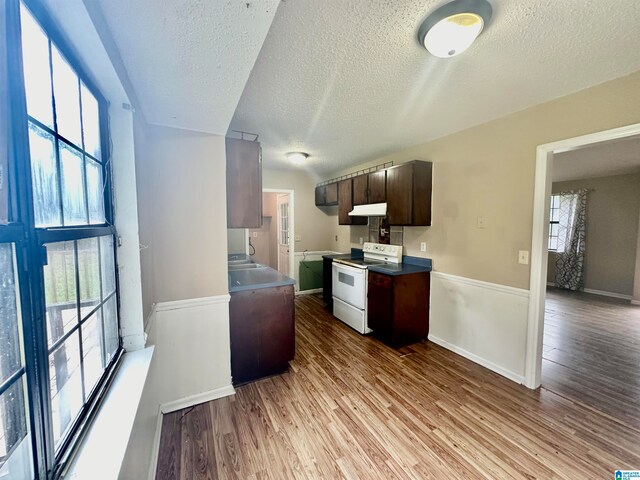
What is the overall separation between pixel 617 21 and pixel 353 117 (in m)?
1.63

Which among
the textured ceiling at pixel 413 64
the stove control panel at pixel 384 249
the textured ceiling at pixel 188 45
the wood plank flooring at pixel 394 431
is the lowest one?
the wood plank flooring at pixel 394 431

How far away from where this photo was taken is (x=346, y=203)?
161 inches

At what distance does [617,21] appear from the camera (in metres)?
1.25

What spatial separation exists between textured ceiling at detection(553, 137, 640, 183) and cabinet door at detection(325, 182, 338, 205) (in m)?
3.05

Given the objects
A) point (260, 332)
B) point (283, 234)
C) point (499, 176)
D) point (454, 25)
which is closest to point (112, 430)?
point (260, 332)

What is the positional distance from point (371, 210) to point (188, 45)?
9.08ft

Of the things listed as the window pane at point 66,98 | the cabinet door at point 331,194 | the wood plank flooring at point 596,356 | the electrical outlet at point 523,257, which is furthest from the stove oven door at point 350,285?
the window pane at point 66,98

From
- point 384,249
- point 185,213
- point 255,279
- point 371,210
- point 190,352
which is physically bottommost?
point 190,352

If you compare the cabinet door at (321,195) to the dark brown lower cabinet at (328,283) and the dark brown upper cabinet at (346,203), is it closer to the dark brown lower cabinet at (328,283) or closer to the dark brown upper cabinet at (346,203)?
the dark brown upper cabinet at (346,203)

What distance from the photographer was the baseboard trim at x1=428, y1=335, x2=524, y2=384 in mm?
2297

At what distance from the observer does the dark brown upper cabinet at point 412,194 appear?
293 centimetres

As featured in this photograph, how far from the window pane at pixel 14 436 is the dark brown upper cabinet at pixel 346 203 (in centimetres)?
369

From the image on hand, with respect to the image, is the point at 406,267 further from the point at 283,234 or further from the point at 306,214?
the point at 283,234

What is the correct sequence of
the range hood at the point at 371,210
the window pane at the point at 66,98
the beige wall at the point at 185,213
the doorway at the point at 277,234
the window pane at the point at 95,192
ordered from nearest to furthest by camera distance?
the window pane at the point at 66,98, the window pane at the point at 95,192, the beige wall at the point at 185,213, the range hood at the point at 371,210, the doorway at the point at 277,234
